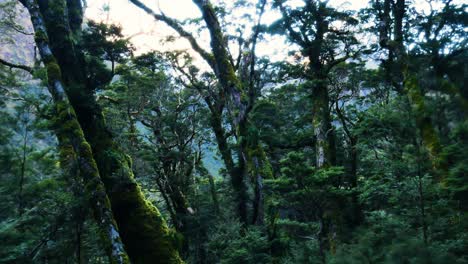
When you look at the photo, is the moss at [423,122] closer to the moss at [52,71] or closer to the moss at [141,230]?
the moss at [141,230]

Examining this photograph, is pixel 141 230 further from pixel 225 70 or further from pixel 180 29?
pixel 180 29

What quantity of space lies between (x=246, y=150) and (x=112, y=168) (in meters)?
4.13

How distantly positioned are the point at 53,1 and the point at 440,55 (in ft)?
34.9

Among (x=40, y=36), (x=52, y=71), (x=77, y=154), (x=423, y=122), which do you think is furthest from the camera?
(x=40, y=36)

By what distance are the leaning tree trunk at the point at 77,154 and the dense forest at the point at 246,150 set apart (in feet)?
0.11

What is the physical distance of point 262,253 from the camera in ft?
30.5

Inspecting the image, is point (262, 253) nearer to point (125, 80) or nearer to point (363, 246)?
point (363, 246)

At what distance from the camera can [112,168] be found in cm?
1097

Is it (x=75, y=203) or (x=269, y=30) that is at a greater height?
(x=269, y=30)

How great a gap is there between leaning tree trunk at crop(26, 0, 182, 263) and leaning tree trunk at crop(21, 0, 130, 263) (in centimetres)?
124

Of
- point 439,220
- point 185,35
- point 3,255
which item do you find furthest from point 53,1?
point 439,220

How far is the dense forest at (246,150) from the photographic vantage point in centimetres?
593

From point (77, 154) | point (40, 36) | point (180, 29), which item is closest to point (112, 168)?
point (77, 154)

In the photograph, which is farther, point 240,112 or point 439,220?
point 240,112
